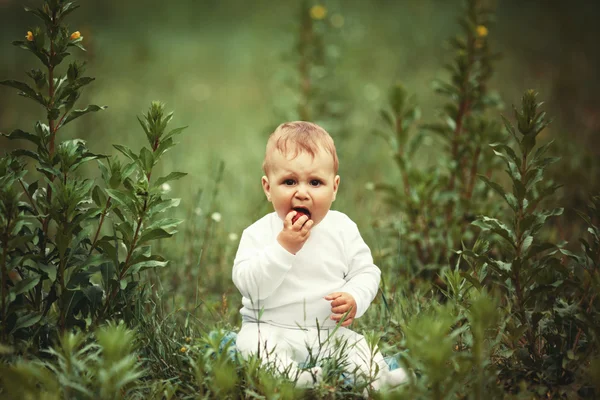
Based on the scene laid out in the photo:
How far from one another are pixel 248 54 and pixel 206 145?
11.5 ft

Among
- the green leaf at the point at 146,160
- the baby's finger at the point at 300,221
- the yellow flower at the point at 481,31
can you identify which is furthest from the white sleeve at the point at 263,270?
the yellow flower at the point at 481,31

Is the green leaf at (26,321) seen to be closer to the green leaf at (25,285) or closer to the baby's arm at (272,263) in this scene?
the green leaf at (25,285)

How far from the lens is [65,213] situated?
2328mm

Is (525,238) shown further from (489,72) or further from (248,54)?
(248,54)

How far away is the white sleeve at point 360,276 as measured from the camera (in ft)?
8.07

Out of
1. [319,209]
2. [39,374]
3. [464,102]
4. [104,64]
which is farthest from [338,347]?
[104,64]

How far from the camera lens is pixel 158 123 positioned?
7.97 feet

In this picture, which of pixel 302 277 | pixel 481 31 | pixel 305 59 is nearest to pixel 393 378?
pixel 302 277

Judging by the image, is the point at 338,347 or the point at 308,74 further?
the point at 308,74

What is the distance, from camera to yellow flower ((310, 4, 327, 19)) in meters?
4.88

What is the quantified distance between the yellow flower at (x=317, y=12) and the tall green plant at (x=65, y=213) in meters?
2.79

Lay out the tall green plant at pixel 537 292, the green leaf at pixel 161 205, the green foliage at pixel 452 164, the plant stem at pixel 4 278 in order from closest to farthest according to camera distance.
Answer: the plant stem at pixel 4 278
the tall green plant at pixel 537 292
the green leaf at pixel 161 205
the green foliage at pixel 452 164

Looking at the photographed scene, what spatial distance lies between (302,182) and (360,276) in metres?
0.50

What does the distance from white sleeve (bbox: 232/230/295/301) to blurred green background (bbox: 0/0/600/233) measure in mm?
1704
